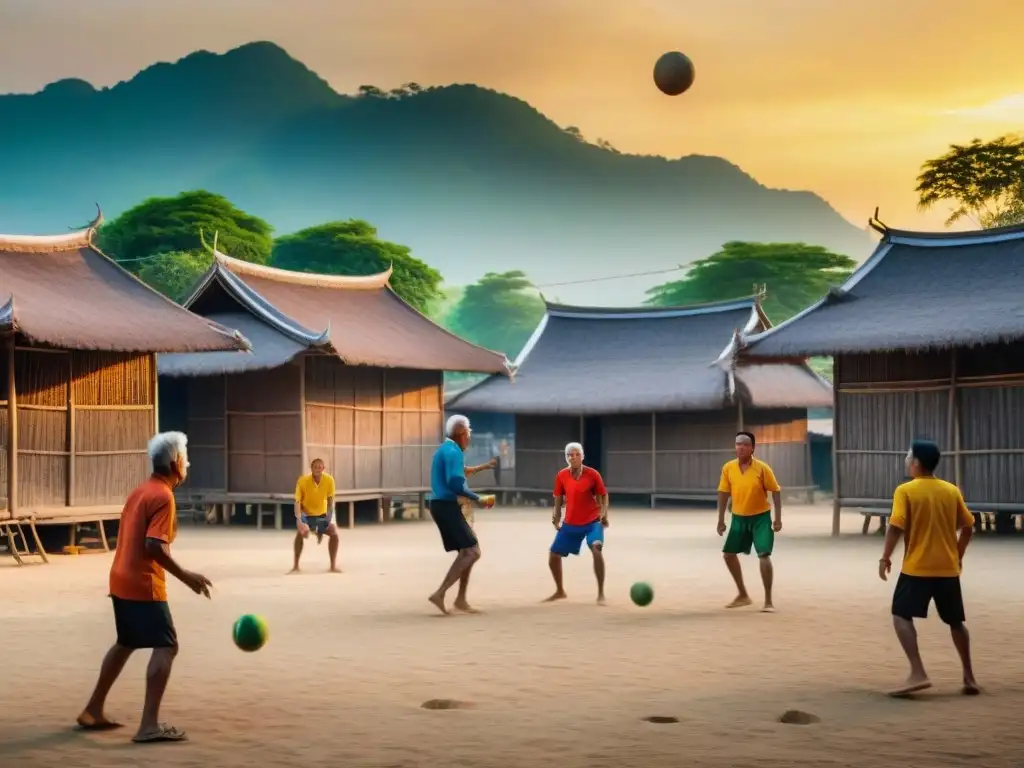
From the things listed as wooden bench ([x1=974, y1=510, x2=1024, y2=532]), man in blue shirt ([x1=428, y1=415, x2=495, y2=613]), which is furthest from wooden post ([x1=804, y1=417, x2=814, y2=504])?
man in blue shirt ([x1=428, y1=415, x2=495, y2=613])

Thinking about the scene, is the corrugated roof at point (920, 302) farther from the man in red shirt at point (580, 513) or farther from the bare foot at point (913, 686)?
the bare foot at point (913, 686)

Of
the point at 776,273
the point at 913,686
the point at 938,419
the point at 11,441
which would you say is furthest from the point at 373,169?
the point at 913,686

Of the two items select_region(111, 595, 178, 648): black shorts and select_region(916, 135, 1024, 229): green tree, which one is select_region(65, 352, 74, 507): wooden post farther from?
select_region(916, 135, 1024, 229): green tree

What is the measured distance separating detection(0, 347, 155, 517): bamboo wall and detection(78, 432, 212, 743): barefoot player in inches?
505

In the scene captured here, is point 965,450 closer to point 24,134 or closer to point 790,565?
point 790,565

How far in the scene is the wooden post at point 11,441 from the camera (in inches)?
770

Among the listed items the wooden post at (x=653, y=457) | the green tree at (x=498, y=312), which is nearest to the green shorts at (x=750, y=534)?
the wooden post at (x=653, y=457)

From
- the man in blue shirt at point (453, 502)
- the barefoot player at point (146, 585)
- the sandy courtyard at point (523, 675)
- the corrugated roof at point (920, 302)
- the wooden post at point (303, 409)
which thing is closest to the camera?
the sandy courtyard at point (523, 675)

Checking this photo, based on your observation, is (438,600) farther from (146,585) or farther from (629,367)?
(629,367)

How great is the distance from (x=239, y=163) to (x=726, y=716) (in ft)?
555

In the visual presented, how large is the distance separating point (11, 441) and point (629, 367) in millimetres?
19019

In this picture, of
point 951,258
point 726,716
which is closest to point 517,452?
point 951,258

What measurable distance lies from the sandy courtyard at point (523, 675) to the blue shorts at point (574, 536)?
604 millimetres

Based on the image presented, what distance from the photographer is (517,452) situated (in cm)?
3656
